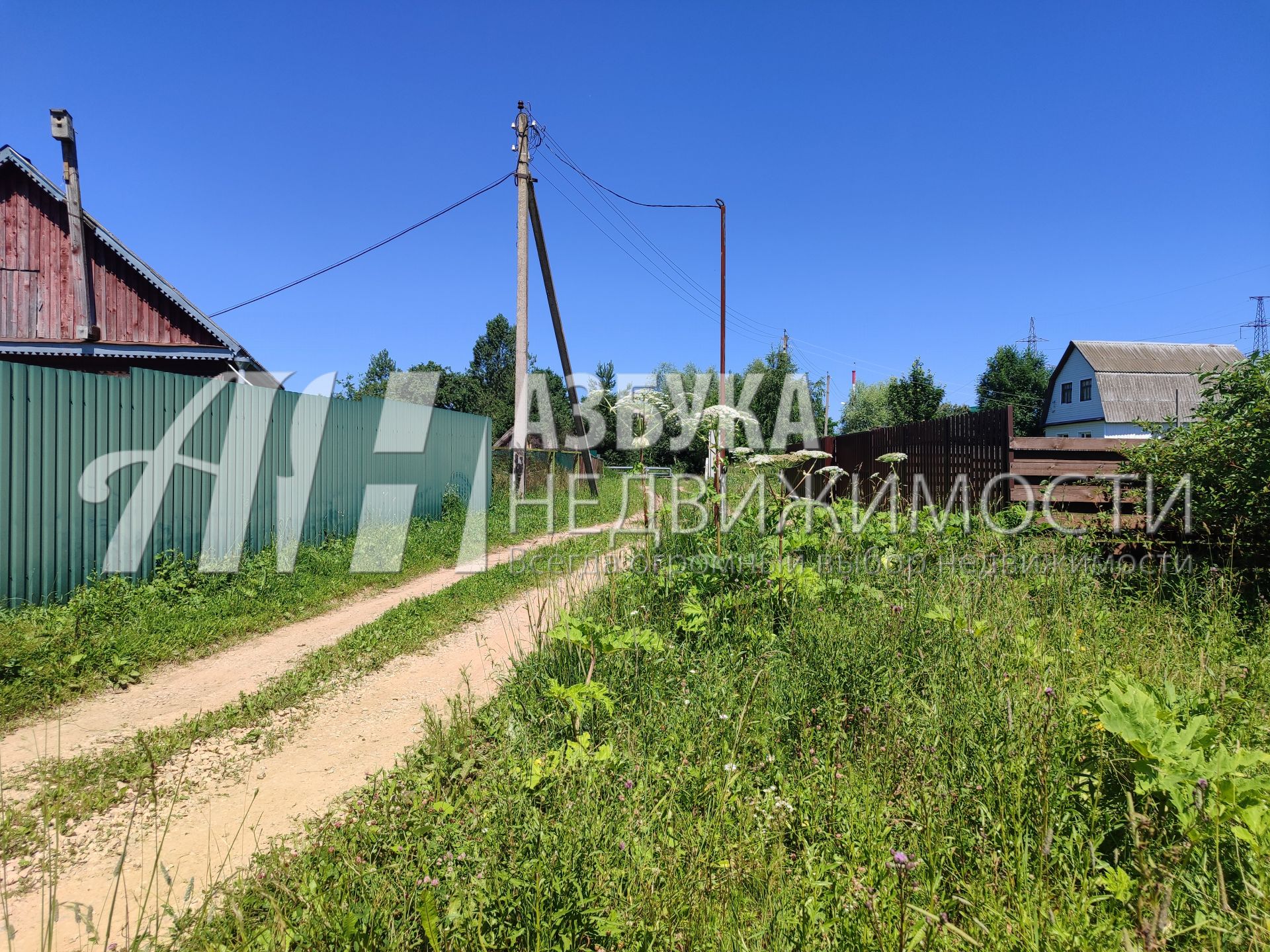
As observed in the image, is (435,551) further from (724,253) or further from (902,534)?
(902,534)

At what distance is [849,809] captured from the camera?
→ 216cm

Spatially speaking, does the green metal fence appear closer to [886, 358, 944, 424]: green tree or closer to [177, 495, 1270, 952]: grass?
[177, 495, 1270, 952]: grass

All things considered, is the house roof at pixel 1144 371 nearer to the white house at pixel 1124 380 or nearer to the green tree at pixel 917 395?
the white house at pixel 1124 380

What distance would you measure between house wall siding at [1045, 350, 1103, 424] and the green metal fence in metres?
34.4

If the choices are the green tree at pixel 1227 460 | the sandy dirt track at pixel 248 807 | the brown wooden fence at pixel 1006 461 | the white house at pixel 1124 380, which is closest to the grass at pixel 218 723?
the sandy dirt track at pixel 248 807

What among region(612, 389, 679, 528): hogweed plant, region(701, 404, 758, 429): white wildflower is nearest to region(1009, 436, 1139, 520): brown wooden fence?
region(701, 404, 758, 429): white wildflower

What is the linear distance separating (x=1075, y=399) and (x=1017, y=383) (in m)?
9.65

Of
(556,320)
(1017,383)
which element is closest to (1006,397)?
(1017,383)

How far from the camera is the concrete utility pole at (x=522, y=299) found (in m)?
11.8

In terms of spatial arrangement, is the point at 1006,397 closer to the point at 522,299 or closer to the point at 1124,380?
the point at 1124,380

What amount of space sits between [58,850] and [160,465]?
4872 millimetres

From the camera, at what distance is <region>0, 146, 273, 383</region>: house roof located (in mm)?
A: 11578

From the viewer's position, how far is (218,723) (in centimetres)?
356

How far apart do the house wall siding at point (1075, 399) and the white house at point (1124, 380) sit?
0.12ft
